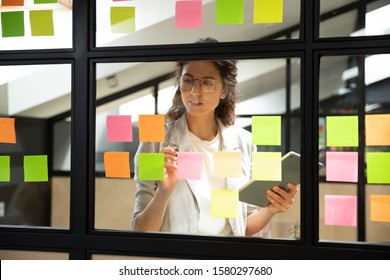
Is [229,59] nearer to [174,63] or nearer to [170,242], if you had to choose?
[174,63]

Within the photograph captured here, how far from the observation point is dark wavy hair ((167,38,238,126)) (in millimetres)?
2205

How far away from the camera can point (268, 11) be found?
2111 mm

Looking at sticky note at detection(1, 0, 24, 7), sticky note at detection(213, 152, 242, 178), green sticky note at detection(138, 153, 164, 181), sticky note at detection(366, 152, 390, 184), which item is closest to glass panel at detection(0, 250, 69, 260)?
green sticky note at detection(138, 153, 164, 181)

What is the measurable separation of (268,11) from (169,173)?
83 centimetres

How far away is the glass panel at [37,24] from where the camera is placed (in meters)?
2.31

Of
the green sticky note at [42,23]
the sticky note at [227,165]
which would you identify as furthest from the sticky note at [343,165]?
the green sticky note at [42,23]

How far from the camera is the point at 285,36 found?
212 cm

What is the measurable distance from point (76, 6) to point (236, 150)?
38.9 inches

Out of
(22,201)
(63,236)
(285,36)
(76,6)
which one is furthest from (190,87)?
(22,201)

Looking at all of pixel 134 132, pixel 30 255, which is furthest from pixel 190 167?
pixel 30 255

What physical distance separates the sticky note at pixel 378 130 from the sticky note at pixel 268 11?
58cm

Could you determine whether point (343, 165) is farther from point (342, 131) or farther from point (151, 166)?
point (151, 166)
